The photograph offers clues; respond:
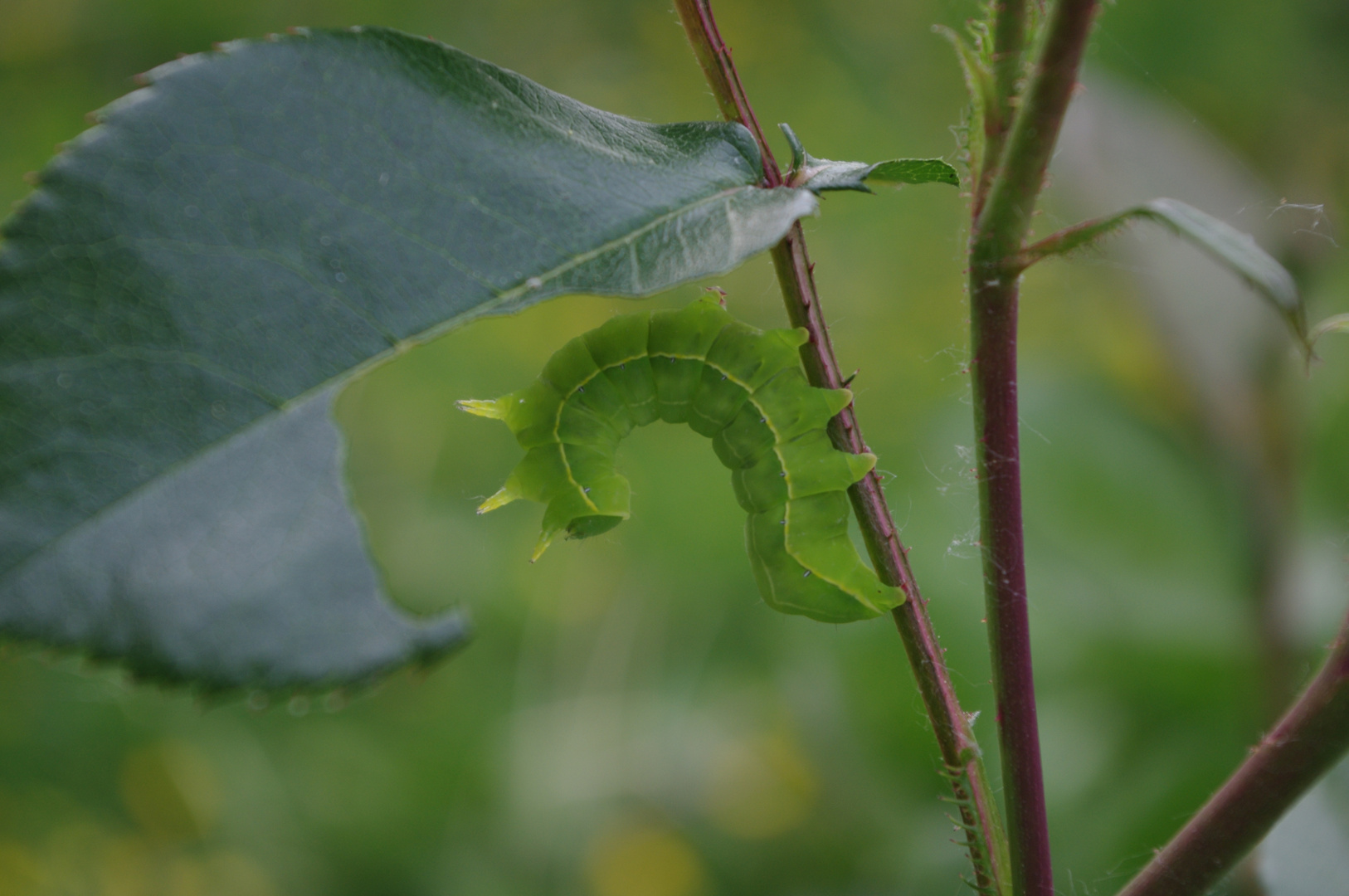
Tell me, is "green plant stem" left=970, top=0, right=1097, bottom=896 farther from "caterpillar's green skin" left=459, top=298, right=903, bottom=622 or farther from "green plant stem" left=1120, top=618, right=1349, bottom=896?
"caterpillar's green skin" left=459, top=298, right=903, bottom=622

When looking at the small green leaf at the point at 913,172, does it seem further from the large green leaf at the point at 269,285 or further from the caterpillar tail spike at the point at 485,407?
the caterpillar tail spike at the point at 485,407

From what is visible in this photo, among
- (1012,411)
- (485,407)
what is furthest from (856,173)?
(485,407)

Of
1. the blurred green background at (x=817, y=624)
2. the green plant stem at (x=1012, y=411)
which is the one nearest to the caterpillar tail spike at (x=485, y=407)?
the blurred green background at (x=817, y=624)

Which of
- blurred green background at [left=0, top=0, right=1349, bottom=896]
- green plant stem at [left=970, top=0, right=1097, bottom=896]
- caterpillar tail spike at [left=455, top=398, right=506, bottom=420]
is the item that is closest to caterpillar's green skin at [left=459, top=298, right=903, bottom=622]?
caterpillar tail spike at [left=455, top=398, right=506, bottom=420]

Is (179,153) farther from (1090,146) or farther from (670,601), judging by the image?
(670,601)

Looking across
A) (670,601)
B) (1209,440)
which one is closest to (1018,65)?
(1209,440)
